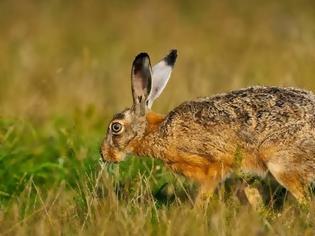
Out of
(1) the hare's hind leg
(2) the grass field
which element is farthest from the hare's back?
(2) the grass field

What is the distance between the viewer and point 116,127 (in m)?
8.52

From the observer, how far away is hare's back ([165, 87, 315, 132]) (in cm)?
759

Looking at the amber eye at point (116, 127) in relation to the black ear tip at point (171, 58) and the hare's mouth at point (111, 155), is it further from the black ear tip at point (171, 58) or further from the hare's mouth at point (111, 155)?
the black ear tip at point (171, 58)

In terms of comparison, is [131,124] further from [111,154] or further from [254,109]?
[254,109]

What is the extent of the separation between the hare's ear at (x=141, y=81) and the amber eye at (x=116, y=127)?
17 centimetres

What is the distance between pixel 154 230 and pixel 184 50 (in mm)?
8897

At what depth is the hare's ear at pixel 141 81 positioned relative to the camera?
8.22 metres

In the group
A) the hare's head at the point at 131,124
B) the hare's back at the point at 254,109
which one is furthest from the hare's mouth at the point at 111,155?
the hare's back at the point at 254,109

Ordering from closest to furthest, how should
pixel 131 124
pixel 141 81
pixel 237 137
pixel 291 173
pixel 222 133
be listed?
pixel 291 173 < pixel 237 137 < pixel 222 133 < pixel 141 81 < pixel 131 124

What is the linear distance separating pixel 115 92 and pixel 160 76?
404 centimetres

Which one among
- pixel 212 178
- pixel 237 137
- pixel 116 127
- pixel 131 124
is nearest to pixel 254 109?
pixel 237 137

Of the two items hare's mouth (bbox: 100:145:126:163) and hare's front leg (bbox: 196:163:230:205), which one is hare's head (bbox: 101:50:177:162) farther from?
A: hare's front leg (bbox: 196:163:230:205)

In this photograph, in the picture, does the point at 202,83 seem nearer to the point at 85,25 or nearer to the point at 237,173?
the point at 237,173

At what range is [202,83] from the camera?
1136cm
